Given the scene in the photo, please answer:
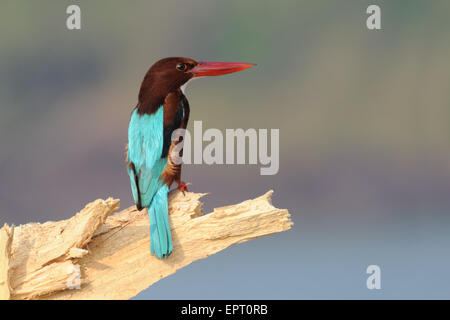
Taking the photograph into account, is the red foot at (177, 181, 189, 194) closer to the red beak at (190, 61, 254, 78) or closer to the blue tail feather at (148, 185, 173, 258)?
the blue tail feather at (148, 185, 173, 258)

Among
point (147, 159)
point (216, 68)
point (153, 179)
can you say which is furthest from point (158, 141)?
point (216, 68)

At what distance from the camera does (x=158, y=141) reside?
395cm

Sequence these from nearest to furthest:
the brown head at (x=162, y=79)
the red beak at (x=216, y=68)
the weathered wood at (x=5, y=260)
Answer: the weathered wood at (x=5, y=260) → the brown head at (x=162, y=79) → the red beak at (x=216, y=68)

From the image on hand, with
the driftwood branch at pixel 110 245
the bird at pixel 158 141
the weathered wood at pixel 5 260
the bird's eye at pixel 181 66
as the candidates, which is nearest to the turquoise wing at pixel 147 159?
the bird at pixel 158 141

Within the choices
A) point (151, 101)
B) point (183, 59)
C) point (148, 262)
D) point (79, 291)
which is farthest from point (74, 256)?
point (183, 59)

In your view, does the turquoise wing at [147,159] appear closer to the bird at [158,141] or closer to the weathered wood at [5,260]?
the bird at [158,141]

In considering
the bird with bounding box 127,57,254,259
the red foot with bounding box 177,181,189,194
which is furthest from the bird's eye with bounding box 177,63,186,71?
the red foot with bounding box 177,181,189,194

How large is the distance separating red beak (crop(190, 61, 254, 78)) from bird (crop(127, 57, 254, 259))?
79mm

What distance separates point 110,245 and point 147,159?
691mm

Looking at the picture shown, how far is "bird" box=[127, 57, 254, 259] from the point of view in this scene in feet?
12.8

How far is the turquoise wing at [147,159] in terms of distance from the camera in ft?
12.9

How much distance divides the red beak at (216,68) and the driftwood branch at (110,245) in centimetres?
94

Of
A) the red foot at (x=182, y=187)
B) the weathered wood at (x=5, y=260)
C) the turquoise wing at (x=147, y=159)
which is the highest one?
the turquoise wing at (x=147, y=159)

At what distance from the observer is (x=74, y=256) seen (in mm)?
3684
